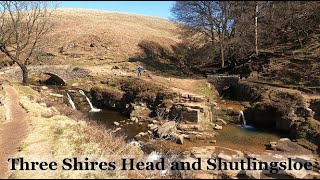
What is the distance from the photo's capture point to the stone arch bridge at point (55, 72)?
125 ft

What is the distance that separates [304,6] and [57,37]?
32551mm

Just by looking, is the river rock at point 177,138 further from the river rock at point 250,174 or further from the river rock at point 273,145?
the river rock at point 250,174

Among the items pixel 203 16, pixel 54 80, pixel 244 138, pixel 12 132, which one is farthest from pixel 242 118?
pixel 54 80

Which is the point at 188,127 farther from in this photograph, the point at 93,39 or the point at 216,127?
the point at 93,39

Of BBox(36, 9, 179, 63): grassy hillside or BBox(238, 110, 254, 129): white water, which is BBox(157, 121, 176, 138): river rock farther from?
BBox(36, 9, 179, 63): grassy hillside

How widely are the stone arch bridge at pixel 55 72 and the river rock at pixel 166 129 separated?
49.3 ft

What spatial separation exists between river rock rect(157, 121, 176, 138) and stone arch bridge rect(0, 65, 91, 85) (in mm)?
15017

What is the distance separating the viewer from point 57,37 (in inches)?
2099

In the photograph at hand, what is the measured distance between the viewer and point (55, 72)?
38500 millimetres

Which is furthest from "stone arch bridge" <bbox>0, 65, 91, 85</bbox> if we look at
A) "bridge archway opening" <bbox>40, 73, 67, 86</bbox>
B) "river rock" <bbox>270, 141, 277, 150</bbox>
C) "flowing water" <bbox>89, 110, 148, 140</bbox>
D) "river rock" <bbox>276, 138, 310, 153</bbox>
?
"river rock" <bbox>276, 138, 310, 153</bbox>

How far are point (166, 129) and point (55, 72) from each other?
57.2 feet

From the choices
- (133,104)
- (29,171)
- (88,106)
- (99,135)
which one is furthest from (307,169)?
(88,106)

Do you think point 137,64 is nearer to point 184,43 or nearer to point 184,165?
point 184,43

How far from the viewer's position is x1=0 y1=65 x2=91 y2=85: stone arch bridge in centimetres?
3819
